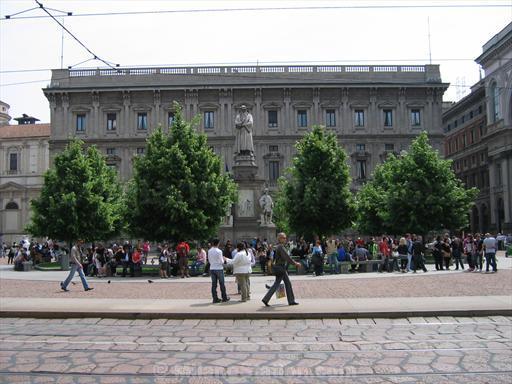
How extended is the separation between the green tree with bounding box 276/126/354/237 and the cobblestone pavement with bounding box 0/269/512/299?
12733 millimetres

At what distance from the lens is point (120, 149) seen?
2744 inches

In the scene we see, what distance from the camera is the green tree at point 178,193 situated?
100 feet

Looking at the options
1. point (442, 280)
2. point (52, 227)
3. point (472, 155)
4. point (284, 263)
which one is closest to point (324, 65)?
point (472, 155)

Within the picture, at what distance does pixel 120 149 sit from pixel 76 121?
6402 mm

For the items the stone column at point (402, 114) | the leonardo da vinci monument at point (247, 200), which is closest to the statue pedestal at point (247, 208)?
the leonardo da vinci monument at point (247, 200)

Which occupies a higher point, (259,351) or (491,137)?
(491,137)

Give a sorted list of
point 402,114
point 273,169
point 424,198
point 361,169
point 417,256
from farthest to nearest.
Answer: point 402,114 < point 273,169 < point 361,169 < point 424,198 < point 417,256

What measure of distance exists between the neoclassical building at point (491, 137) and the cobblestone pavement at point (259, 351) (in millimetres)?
56966

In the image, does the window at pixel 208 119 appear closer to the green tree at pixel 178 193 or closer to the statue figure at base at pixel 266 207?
the statue figure at base at pixel 266 207

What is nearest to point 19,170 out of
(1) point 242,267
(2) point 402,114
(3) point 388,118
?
(3) point 388,118

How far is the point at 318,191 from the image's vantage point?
37.6 meters

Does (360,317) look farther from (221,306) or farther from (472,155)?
(472,155)

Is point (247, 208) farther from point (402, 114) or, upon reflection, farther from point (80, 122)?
point (80, 122)

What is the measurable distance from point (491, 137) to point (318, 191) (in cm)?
4031
